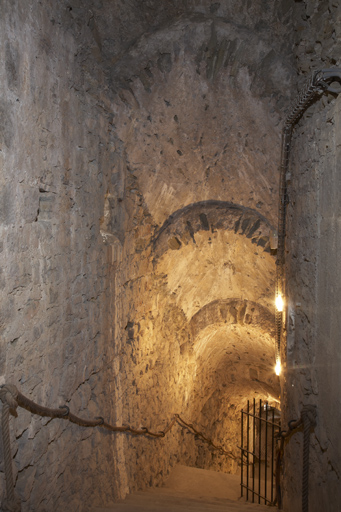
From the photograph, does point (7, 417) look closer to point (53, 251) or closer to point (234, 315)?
point (53, 251)

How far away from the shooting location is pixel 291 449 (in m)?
3.04

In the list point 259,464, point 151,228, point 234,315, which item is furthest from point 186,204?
point 259,464

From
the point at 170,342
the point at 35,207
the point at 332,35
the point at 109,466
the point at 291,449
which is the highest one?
the point at 332,35

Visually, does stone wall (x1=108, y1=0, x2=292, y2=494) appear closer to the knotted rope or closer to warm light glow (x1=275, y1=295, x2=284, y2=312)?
warm light glow (x1=275, y1=295, x2=284, y2=312)

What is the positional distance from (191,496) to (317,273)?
11.4ft

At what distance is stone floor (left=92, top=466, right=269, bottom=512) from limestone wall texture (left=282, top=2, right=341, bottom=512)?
116 cm

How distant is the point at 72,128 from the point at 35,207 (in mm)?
809

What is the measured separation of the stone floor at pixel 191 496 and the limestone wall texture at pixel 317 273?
116cm

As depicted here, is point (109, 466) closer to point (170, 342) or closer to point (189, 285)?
point (170, 342)

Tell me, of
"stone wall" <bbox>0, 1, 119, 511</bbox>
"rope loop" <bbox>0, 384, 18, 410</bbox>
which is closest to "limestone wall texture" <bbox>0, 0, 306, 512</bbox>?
"stone wall" <bbox>0, 1, 119, 511</bbox>

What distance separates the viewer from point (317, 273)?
2451 millimetres

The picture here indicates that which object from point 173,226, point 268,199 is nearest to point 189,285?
point 173,226

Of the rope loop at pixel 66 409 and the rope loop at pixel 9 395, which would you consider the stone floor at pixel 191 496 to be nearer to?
the rope loop at pixel 66 409

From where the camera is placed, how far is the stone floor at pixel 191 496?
12.4 feet
